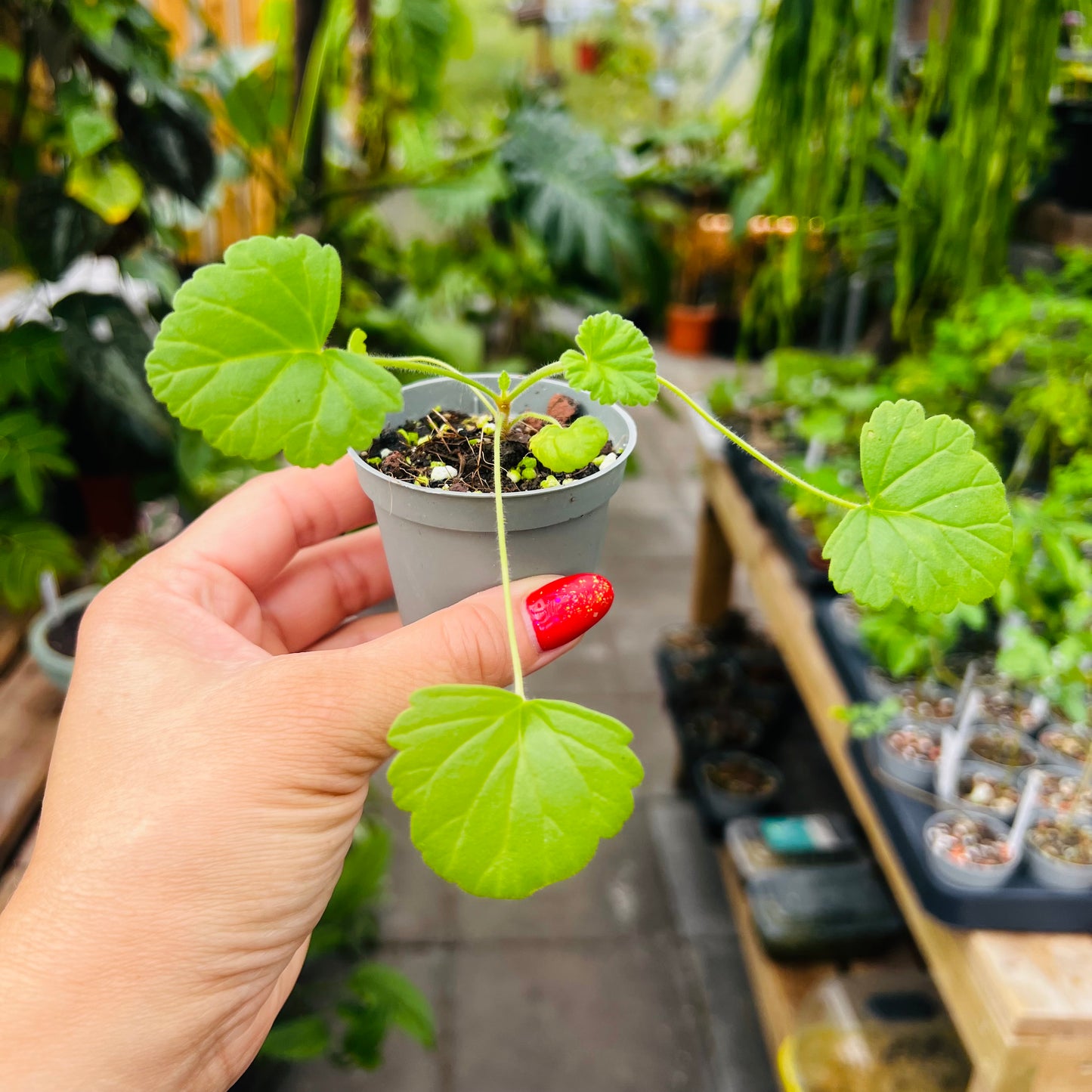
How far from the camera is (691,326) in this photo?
523cm

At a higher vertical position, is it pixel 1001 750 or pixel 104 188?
pixel 104 188

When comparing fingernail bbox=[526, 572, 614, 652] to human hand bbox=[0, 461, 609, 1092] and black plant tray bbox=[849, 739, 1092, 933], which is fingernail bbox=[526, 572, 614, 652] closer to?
human hand bbox=[0, 461, 609, 1092]

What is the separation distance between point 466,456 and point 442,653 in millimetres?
141

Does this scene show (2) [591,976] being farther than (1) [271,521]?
Yes

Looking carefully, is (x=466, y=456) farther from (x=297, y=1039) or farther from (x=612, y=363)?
(x=297, y=1039)

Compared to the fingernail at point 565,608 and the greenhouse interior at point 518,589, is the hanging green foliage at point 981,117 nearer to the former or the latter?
the greenhouse interior at point 518,589

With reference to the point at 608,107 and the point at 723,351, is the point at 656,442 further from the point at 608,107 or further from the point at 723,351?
the point at 608,107

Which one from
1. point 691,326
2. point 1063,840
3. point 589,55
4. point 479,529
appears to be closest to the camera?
point 479,529

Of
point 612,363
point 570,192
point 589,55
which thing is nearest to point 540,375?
point 612,363

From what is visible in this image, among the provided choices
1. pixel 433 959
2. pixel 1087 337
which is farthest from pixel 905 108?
pixel 433 959

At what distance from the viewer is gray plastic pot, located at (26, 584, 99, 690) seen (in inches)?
45.1

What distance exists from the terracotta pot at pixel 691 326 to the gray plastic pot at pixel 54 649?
4.45m

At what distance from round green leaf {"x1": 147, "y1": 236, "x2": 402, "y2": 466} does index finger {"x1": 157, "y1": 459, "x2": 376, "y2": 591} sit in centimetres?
31

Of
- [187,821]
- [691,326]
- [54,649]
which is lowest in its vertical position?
[691,326]
